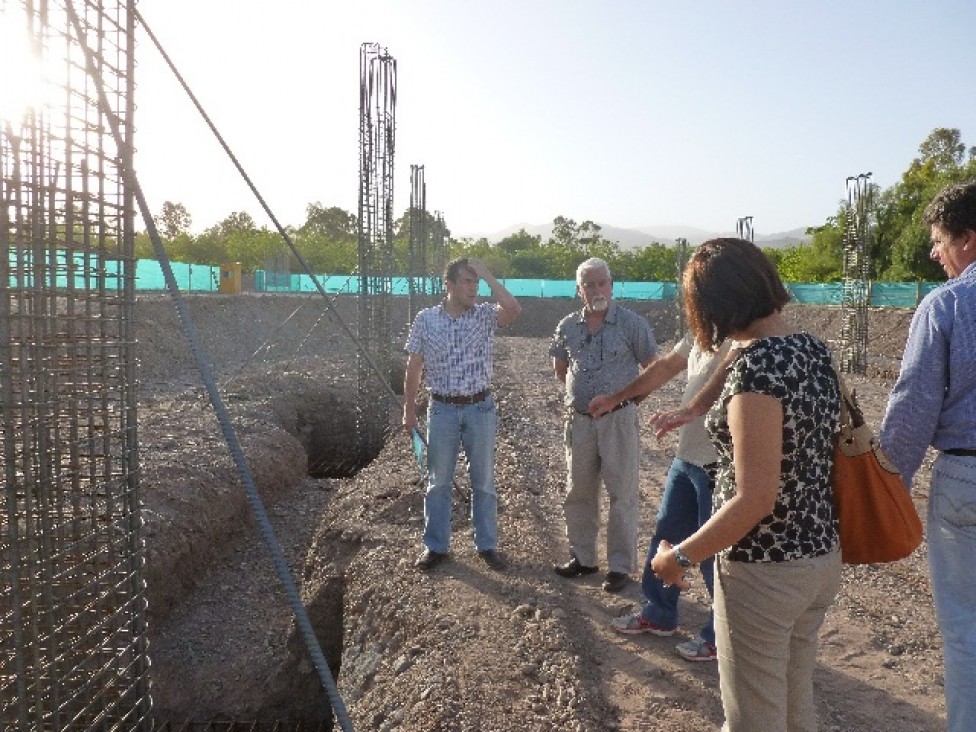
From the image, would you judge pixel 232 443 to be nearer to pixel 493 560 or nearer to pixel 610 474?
pixel 610 474

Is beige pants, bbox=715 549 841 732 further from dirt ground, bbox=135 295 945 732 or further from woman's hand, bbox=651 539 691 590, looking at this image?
dirt ground, bbox=135 295 945 732

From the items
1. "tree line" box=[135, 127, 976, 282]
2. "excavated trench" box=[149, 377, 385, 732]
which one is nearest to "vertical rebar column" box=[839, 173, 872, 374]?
"tree line" box=[135, 127, 976, 282]

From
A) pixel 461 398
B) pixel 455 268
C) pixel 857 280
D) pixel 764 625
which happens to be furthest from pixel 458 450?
pixel 857 280

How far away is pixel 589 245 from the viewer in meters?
73.9

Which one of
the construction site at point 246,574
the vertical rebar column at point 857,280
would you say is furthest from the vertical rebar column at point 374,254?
the vertical rebar column at point 857,280

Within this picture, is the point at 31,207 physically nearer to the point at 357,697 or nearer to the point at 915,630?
the point at 357,697

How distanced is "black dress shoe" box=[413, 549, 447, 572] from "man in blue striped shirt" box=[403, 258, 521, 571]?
296 mm

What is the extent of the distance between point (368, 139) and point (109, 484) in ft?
24.6

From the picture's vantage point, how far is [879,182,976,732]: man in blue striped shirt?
2.31 meters

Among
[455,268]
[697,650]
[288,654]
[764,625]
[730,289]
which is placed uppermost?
[455,268]

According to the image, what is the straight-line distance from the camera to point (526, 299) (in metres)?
41.2

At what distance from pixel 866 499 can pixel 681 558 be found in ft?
1.55

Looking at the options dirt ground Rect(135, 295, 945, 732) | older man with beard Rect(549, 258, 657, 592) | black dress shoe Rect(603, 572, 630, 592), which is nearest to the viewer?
dirt ground Rect(135, 295, 945, 732)

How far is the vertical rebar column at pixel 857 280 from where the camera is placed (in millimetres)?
17750
